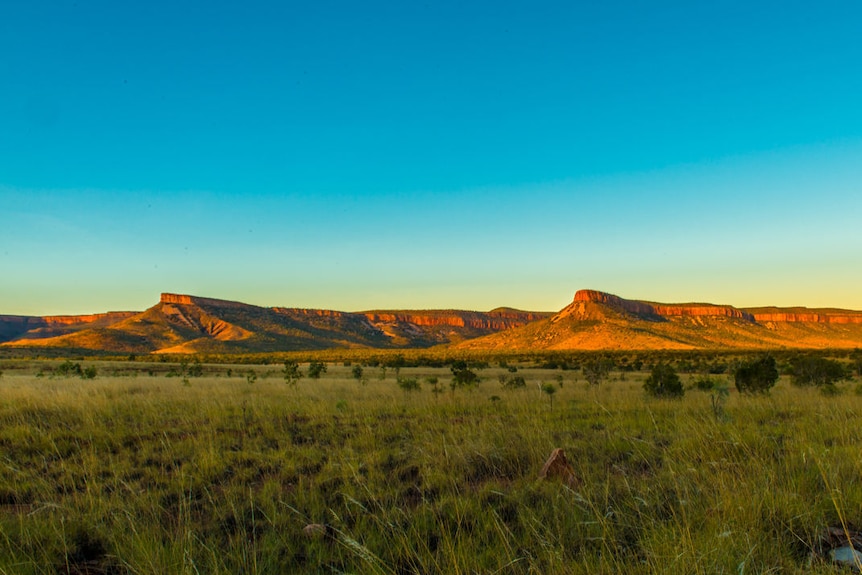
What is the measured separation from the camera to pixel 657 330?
100 metres

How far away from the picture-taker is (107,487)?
4711mm

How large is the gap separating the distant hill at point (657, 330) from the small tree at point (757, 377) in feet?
237

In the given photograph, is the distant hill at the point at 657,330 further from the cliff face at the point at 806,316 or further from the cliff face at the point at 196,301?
the cliff face at the point at 196,301

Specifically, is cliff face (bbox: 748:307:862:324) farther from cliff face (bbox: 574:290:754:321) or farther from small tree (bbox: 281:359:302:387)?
small tree (bbox: 281:359:302:387)

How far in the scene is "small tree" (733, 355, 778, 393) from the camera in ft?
49.9

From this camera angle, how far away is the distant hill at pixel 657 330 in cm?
9200

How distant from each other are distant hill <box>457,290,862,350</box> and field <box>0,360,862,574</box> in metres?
85.6

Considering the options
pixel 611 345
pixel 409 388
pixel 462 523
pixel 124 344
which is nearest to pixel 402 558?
pixel 462 523

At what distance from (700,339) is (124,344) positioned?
5444 inches

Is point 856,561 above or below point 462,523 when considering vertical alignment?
above

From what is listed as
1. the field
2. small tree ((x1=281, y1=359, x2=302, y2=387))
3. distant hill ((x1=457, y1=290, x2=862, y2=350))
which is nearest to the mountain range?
distant hill ((x1=457, y1=290, x2=862, y2=350))

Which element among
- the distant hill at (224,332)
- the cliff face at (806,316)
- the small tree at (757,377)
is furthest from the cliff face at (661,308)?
the small tree at (757,377)

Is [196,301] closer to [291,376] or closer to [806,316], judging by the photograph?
[291,376]

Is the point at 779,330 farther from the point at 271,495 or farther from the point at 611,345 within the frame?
the point at 271,495
